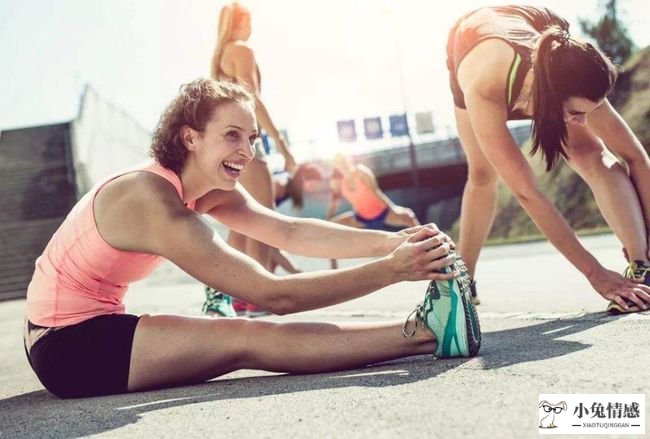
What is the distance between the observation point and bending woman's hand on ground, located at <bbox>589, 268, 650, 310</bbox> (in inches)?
124

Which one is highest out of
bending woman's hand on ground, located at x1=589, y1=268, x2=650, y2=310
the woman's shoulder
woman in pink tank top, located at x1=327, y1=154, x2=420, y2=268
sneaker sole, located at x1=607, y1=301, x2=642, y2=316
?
the woman's shoulder

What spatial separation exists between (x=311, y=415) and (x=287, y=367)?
0.80 metres

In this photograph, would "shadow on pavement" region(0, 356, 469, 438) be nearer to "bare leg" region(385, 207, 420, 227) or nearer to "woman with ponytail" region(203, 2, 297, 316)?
"woman with ponytail" region(203, 2, 297, 316)

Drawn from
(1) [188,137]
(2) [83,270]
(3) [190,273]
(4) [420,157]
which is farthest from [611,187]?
(4) [420,157]

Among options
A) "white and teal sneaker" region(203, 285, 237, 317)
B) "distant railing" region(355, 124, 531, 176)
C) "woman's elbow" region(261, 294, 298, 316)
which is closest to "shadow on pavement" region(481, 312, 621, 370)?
"woman's elbow" region(261, 294, 298, 316)

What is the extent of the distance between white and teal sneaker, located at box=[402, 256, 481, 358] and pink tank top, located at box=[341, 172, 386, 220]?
268 inches

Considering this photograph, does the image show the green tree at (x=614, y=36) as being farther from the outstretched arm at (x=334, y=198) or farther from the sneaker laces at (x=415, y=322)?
the sneaker laces at (x=415, y=322)

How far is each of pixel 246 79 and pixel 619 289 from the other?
10.1 ft

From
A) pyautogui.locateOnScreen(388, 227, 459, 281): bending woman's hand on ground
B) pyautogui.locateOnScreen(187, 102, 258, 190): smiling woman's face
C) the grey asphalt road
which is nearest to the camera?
the grey asphalt road

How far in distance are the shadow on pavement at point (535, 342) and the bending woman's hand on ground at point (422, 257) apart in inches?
13.1

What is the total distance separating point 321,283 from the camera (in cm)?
250

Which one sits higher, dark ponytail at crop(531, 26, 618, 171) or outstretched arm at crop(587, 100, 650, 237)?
dark ponytail at crop(531, 26, 618, 171)

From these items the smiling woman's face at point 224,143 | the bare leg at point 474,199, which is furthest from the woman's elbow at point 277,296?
the bare leg at point 474,199

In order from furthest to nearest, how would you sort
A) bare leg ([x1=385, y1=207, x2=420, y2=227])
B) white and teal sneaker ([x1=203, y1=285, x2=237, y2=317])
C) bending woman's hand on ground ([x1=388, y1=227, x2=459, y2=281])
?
bare leg ([x1=385, y1=207, x2=420, y2=227]), white and teal sneaker ([x1=203, y1=285, x2=237, y2=317]), bending woman's hand on ground ([x1=388, y1=227, x2=459, y2=281])
